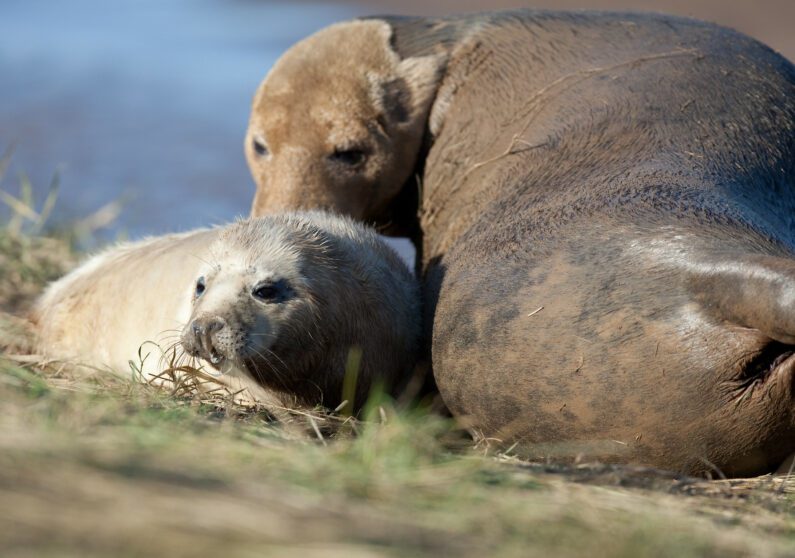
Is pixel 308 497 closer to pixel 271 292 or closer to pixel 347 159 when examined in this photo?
pixel 271 292

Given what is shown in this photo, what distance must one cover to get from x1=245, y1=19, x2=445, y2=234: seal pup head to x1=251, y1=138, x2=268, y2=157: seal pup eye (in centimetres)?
6

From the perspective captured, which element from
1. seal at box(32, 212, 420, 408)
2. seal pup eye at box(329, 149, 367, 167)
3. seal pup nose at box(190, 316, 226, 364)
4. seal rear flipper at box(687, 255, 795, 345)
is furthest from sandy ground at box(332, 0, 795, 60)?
seal rear flipper at box(687, 255, 795, 345)

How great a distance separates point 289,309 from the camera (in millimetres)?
4387

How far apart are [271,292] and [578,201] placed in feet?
3.55

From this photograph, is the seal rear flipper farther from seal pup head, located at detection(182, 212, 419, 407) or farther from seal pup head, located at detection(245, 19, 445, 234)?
seal pup head, located at detection(245, 19, 445, 234)

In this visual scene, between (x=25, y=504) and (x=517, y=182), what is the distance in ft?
9.43

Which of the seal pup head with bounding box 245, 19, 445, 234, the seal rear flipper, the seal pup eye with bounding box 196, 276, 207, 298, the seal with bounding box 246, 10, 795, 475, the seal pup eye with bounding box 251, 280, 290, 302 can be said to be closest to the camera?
the seal rear flipper

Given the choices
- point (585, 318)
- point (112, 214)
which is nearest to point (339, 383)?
point (585, 318)

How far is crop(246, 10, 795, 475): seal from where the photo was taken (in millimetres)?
3697

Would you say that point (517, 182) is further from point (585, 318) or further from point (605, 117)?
point (585, 318)

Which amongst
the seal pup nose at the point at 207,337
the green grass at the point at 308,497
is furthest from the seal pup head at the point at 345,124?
the green grass at the point at 308,497

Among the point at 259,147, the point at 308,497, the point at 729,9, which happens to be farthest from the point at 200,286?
the point at 729,9

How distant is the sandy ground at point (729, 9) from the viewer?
11203 mm

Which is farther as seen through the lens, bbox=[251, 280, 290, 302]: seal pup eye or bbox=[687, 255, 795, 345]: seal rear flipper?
bbox=[251, 280, 290, 302]: seal pup eye
